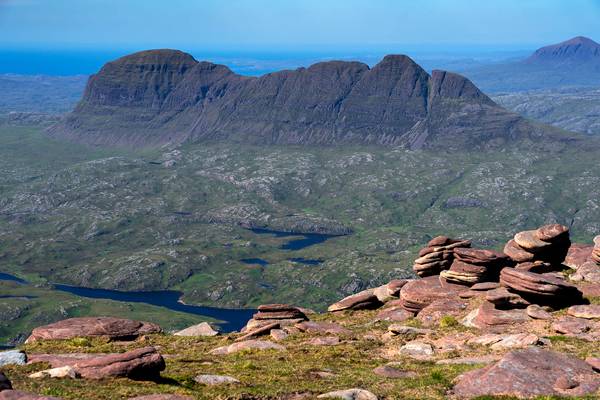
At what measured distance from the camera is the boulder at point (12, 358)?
55719 mm

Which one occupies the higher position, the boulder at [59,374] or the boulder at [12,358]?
the boulder at [59,374]

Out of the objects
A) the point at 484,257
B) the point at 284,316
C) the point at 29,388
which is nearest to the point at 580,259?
the point at 484,257

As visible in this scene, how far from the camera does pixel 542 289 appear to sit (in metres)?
78.9

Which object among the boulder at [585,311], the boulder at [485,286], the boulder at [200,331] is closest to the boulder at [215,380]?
the boulder at [200,331]

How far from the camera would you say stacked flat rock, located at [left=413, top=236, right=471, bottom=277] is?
101m

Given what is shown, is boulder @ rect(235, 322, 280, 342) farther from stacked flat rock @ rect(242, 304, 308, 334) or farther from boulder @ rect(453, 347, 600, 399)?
boulder @ rect(453, 347, 600, 399)

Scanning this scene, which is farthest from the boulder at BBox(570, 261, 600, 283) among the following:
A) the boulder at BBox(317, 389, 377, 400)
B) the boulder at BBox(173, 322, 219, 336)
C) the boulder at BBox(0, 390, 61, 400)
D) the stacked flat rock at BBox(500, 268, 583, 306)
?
the boulder at BBox(0, 390, 61, 400)

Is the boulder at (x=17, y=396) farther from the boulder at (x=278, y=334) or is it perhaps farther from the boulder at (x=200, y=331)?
the boulder at (x=200, y=331)

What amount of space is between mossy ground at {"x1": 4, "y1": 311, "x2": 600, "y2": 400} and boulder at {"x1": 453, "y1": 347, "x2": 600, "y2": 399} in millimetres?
2005

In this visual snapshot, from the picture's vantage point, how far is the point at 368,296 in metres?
A: 98.2

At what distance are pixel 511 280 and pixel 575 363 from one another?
99.2ft

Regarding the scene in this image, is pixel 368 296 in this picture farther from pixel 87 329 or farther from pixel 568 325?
pixel 87 329

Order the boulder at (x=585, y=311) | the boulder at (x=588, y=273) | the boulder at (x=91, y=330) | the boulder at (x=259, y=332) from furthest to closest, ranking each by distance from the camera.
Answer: the boulder at (x=588, y=273) → the boulder at (x=91, y=330) → the boulder at (x=259, y=332) → the boulder at (x=585, y=311)

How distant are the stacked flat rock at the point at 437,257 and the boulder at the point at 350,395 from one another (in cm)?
5628
